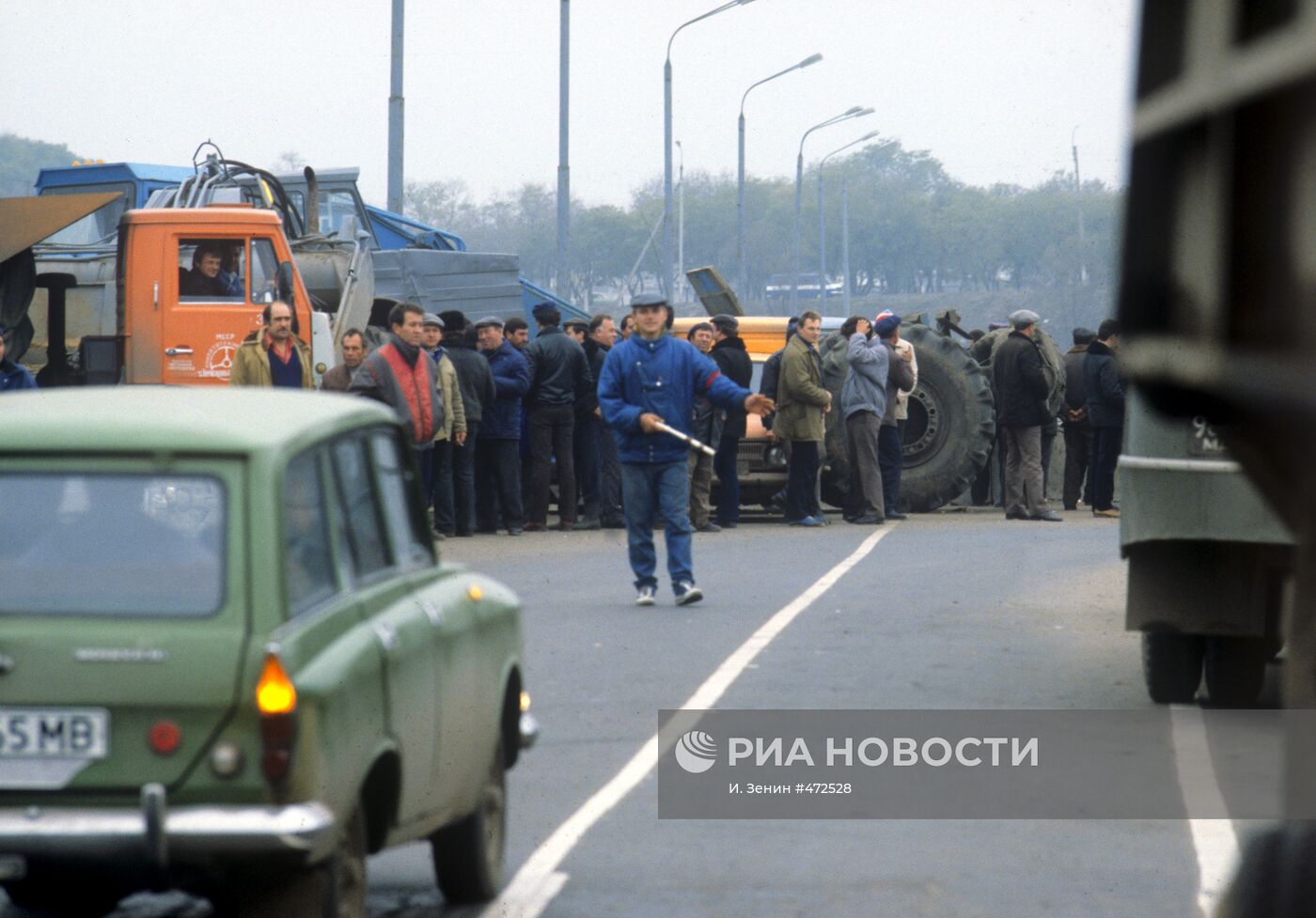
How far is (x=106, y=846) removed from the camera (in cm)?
464

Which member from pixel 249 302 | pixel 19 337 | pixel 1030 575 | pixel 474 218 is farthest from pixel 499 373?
pixel 474 218

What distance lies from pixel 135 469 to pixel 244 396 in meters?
0.58

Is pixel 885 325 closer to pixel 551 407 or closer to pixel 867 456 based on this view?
pixel 867 456

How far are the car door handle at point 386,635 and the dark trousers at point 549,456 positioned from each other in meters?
15.4

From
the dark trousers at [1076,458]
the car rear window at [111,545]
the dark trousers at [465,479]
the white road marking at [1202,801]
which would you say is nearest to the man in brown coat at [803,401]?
the dark trousers at [465,479]

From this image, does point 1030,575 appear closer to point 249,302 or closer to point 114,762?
point 249,302

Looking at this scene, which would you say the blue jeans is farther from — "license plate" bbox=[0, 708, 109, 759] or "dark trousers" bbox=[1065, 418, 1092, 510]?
"dark trousers" bbox=[1065, 418, 1092, 510]

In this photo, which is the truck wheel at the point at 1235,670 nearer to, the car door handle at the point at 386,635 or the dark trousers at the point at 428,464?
the car door handle at the point at 386,635

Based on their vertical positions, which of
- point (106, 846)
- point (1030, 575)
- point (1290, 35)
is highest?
point (1290, 35)

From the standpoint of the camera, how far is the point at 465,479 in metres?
19.8

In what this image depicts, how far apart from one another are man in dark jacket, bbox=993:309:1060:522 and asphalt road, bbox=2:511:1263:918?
2.20m

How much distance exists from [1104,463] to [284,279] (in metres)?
8.53

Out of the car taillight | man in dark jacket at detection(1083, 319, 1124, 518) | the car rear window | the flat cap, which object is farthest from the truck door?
the car taillight

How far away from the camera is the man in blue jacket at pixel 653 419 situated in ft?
45.4
